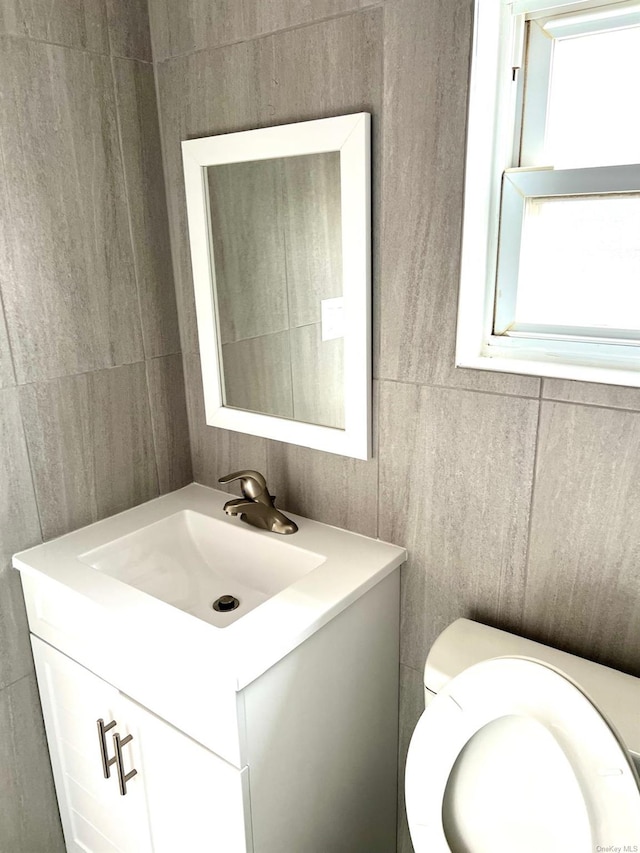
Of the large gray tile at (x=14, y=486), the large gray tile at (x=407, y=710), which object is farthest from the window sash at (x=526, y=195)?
the large gray tile at (x=14, y=486)

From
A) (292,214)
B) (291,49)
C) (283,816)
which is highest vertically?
(291,49)

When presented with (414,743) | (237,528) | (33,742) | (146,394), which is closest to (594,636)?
(414,743)

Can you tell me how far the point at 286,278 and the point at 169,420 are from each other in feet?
1.76

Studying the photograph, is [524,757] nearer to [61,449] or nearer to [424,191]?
[424,191]

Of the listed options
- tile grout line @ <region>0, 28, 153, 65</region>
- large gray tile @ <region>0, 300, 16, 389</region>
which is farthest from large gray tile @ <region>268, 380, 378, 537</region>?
tile grout line @ <region>0, 28, 153, 65</region>

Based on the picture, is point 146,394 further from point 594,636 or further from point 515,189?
point 594,636

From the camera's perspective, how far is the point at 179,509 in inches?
64.6

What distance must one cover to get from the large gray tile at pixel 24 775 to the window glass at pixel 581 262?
1.38m

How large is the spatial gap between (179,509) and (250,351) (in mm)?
446

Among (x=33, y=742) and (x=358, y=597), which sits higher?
(x=358, y=597)

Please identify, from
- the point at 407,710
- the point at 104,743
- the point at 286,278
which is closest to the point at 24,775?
the point at 104,743

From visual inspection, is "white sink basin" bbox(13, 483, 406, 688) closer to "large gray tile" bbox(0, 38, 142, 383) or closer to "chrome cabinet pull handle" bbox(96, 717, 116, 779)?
"chrome cabinet pull handle" bbox(96, 717, 116, 779)

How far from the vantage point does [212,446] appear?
172 centimetres

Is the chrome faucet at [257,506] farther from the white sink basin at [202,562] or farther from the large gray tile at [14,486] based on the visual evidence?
the large gray tile at [14,486]
